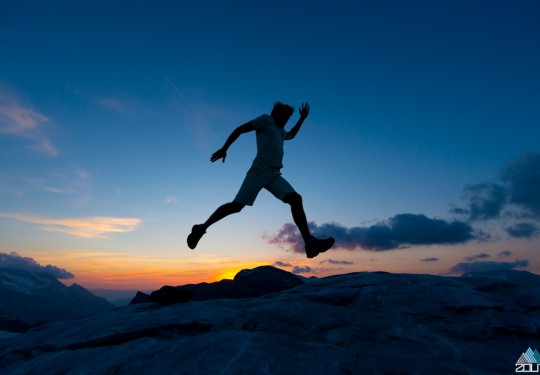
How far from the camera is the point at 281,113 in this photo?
709cm

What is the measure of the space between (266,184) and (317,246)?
151 cm

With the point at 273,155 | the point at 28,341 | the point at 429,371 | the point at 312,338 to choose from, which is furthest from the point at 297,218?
the point at 28,341

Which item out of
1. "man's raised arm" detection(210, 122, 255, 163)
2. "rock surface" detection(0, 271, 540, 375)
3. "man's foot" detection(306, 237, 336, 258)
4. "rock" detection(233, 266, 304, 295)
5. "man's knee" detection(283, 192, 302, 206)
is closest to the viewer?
"rock surface" detection(0, 271, 540, 375)

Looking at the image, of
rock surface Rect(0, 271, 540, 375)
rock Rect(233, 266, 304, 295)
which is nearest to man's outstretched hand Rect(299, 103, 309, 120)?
rock surface Rect(0, 271, 540, 375)

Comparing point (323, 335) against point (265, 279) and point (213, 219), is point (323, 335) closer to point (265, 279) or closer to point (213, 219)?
point (213, 219)

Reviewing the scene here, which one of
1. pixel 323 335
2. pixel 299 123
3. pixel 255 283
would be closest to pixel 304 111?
pixel 299 123

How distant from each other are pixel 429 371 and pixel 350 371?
766 mm

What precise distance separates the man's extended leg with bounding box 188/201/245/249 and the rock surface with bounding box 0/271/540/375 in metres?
1.30

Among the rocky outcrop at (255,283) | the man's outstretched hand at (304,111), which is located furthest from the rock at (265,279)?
the man's outstretched hand at (304,111)

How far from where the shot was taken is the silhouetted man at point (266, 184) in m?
6.66

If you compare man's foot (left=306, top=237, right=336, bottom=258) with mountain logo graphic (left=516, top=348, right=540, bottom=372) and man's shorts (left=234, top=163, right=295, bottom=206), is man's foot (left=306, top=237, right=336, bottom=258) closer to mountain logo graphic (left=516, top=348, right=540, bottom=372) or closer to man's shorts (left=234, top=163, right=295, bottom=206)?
man's shorts (left=234, top=163, right=295, bottom=206)

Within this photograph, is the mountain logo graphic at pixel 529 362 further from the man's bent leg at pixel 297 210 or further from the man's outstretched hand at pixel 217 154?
the man's outstretched hand at pixel 217 154

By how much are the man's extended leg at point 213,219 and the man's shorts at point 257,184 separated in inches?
5.7

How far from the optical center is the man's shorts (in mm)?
6652
